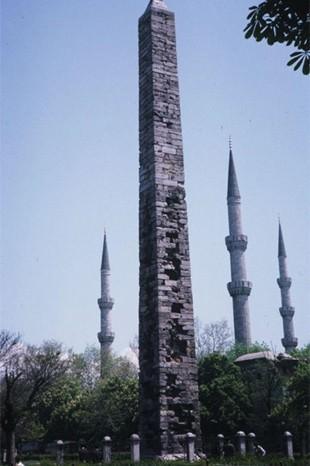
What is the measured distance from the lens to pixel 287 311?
5184cm

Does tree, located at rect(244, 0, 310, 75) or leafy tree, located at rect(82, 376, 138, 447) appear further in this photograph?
leafy tree, located at rect(82, 376, 138, 447)

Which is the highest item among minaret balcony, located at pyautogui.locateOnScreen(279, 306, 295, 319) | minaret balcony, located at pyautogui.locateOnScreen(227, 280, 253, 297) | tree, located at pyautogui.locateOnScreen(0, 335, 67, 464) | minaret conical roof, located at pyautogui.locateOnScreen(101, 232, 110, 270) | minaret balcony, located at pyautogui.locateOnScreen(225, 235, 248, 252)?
minaret conical roof, located at pyautogui.locateOnScreen(101, 232, 110, 270)

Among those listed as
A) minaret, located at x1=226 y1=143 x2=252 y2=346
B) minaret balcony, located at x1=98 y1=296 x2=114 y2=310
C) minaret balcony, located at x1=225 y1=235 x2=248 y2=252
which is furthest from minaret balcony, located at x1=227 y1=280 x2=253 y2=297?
minaret balcony, located at x1=98 y1=296 x2=114 y2=310

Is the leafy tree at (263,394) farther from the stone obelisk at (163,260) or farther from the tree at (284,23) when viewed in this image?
the tree at (284,23)

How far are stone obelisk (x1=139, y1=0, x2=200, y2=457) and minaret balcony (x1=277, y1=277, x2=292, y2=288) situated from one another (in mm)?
41298

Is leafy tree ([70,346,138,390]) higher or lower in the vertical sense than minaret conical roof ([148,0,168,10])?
lower

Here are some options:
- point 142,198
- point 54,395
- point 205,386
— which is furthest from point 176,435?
point 54,395

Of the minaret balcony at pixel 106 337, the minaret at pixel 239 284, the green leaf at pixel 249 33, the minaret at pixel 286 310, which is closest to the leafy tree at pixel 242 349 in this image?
the minaret at pixel 239 284

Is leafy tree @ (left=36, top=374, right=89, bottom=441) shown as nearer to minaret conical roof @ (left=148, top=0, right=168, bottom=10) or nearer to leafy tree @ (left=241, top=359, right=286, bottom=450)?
leafy tree @ (left=241, top=359, right=286, bottom=450)

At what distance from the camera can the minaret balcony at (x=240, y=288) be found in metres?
45.5

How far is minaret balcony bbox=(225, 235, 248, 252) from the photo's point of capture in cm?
4588

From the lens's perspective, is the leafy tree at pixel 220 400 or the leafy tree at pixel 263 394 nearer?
the leafy tree at pixel 220 400

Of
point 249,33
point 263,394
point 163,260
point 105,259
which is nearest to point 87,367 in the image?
point 105,259

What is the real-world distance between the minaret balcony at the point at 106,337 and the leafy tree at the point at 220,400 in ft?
80.5
